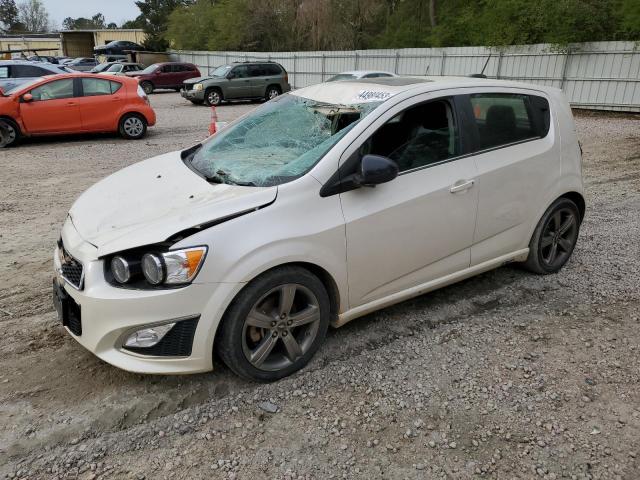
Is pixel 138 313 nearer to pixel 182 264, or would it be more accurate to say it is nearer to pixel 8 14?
pixel 182 264

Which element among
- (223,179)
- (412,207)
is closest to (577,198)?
(412,207)

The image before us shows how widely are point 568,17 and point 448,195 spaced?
18.5 metres

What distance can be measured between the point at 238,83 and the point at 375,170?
62.6 feet

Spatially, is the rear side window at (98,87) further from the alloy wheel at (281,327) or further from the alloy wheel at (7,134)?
the alloy wheel at (281,327)

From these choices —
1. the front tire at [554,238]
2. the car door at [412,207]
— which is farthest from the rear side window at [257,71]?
the car door at [412,207]

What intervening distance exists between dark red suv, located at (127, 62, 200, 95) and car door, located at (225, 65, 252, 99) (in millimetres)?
6806

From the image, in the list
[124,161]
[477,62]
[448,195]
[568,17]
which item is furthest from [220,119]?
[448,195]

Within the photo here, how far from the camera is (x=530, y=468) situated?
2492 mm

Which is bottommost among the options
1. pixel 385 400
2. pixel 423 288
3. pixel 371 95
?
pixel 385 400

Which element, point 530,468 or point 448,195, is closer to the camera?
point 530,468

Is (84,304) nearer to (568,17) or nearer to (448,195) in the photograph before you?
(448,195)

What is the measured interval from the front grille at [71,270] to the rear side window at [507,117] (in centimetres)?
280

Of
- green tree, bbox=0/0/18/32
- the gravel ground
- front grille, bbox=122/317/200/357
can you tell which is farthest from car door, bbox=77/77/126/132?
green tree, bbox=0/0/18/32

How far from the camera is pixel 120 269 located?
107 inches
